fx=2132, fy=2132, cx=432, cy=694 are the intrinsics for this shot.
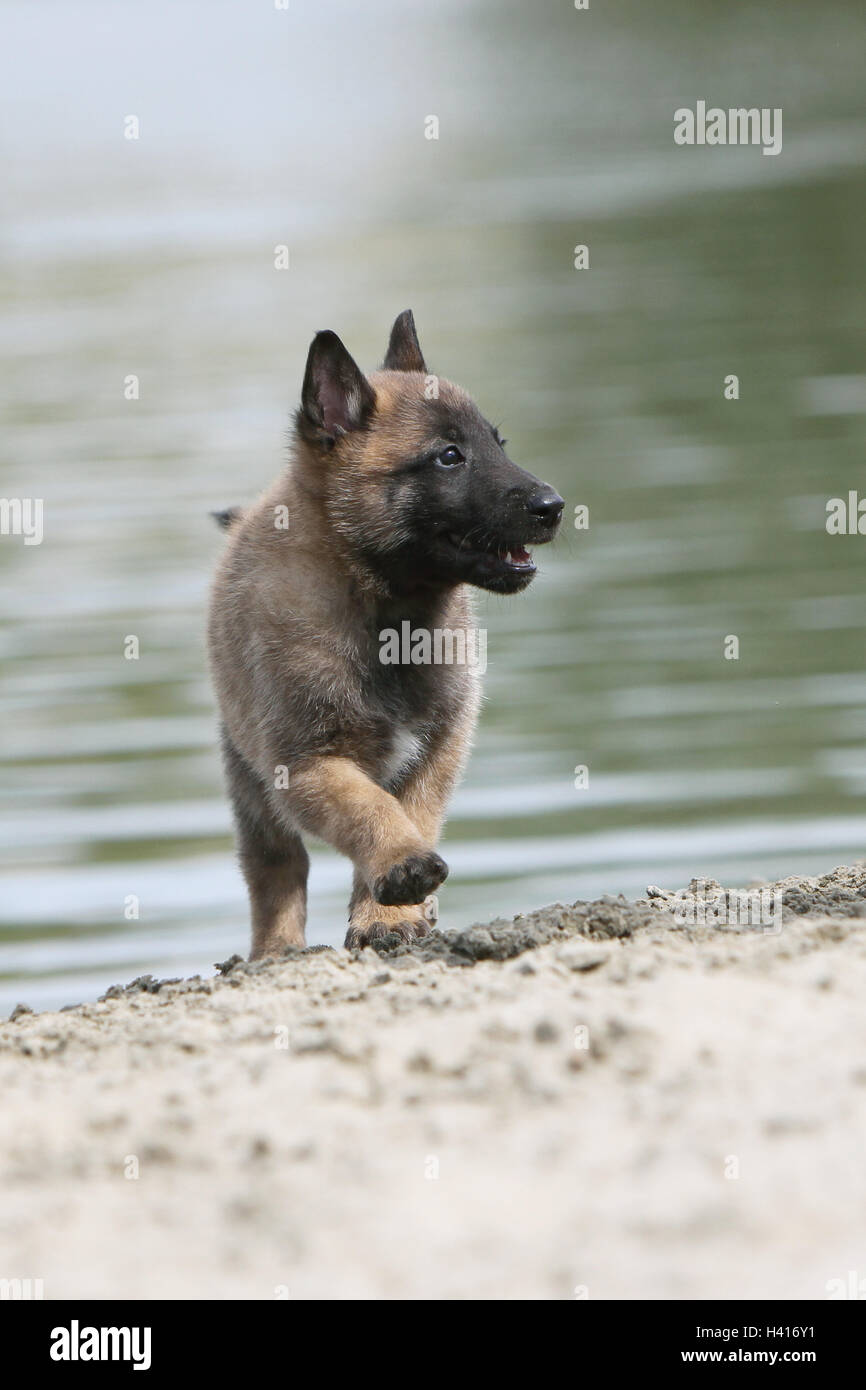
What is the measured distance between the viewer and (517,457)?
17094 millimetres

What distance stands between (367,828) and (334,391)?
5.31ft

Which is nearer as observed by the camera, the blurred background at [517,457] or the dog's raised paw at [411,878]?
the dog's raised paw at [411,878]

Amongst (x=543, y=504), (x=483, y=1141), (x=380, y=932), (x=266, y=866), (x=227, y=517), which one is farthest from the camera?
(x=227, y=517)

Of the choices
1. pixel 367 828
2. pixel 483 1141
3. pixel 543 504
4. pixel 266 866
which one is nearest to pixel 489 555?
pixel 543 504

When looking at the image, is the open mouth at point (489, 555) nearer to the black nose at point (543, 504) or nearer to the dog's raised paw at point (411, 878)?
the black nose at point (543, 504)

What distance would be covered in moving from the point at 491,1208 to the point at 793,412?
50.2 ft

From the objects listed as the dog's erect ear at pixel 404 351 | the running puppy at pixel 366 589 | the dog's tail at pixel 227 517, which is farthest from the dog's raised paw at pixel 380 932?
the dog's erect ear at pixel 404 351

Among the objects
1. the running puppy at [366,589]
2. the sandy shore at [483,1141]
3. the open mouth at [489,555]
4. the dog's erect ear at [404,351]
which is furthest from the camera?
the dog's erect ear at [404,351]

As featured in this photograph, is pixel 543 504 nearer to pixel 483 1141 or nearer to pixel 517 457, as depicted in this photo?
pixel 483 1141

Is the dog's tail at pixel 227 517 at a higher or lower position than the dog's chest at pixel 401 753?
higher

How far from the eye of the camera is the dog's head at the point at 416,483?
701 centimetres

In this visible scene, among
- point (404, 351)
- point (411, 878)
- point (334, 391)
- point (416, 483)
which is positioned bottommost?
point (411, 878)

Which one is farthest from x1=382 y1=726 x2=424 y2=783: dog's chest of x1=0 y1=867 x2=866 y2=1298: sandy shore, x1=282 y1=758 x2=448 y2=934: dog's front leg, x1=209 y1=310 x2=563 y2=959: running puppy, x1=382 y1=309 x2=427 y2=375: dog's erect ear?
x1=0 y1=867 x2=866 y2=1298: sandy shore

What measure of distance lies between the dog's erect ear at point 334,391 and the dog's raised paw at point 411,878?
5.71ft
